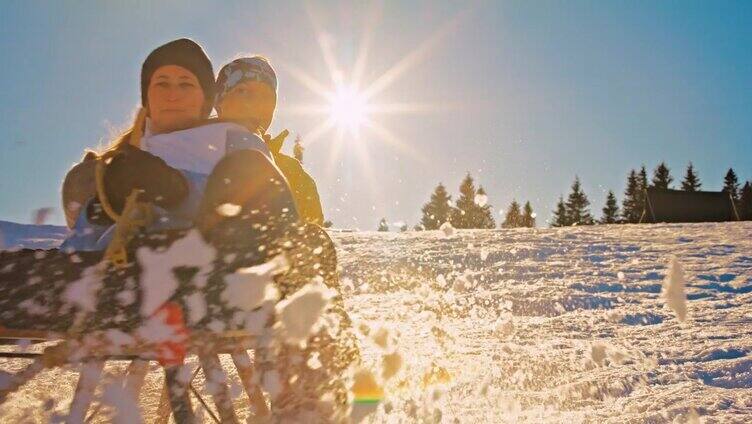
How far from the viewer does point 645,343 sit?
4.40 m

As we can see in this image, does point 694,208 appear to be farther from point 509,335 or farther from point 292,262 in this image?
point 292,262

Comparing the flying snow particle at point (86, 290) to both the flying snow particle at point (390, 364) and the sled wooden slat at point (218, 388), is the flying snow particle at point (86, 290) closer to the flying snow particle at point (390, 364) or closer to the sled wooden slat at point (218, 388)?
the sled wooden slat at point (218, 388)

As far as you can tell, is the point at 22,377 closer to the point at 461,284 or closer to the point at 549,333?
the point at 549,333

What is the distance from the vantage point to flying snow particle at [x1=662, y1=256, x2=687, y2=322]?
18.4ft

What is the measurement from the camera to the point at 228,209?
80.2 inches

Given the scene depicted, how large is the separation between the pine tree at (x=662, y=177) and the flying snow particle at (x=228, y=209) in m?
62.1

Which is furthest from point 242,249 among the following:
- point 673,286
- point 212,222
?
point 673,286

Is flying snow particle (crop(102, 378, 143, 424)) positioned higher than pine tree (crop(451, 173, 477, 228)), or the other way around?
pine tree (crop(451, 173, 477, 228))

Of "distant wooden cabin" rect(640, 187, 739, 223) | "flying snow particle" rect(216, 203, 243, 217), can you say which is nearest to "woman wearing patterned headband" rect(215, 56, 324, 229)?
"flying snow particle" rect(216, 203, 243, 217)

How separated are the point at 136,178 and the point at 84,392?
2.29 feet

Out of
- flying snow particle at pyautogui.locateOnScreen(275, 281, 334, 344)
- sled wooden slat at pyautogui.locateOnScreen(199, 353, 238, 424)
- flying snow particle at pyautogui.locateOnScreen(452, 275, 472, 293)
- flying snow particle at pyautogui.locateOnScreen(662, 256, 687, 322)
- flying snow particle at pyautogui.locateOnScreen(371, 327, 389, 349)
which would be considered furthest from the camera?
flying snow particle at pyautogui.locateOnScreen(452, 275, 472, 293)

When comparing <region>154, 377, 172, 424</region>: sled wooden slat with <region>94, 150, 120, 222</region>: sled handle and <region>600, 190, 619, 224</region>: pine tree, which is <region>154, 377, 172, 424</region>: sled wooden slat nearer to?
<region>94, 150, 120, 222</region>: sled handle

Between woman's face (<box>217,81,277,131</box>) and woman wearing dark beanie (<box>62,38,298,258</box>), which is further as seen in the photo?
woman's face (<box>217,81,277,131</box>)

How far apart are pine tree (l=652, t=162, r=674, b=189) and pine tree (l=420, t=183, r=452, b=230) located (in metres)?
19.7
